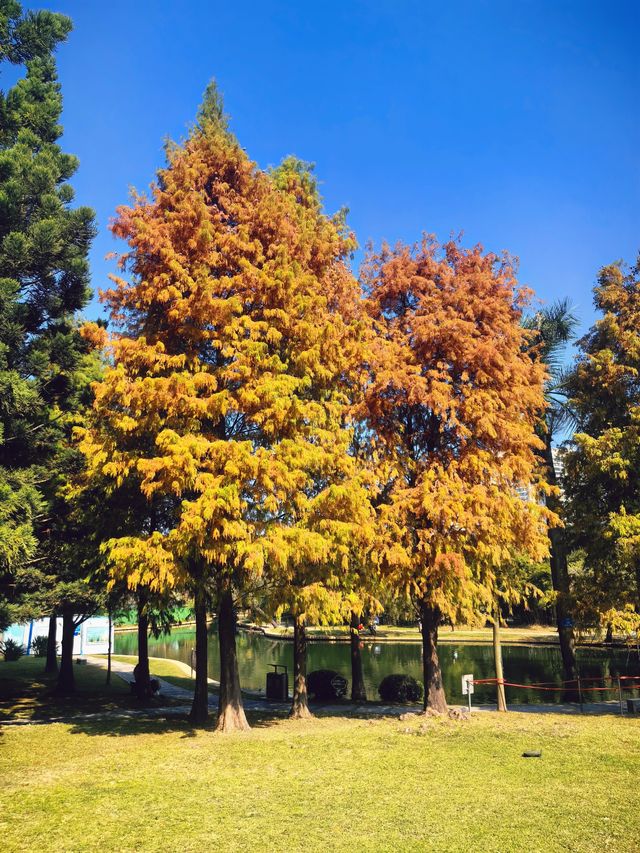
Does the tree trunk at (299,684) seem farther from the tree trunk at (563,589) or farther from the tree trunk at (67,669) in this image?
the tree trunk at (67,669)

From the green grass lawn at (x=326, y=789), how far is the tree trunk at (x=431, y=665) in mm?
1889

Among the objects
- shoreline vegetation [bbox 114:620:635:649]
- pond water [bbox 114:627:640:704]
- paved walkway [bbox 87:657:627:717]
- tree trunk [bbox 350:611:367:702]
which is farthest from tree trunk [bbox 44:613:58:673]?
tree trunk [bbox 350:611:367:702]

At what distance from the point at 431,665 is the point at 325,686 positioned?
18.0 feet

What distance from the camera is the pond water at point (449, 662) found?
26.2 metres

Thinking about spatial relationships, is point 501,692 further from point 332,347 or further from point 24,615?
point 24,615

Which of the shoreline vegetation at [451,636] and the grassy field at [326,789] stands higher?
the grassy field at [326,789]

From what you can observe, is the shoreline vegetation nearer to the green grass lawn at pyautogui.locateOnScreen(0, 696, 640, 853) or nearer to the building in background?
the building in background

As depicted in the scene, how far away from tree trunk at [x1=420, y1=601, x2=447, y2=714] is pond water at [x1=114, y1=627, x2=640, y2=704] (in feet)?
24.8

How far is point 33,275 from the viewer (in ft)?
Result: 48.8

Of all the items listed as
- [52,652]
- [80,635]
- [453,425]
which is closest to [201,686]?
[453,425]

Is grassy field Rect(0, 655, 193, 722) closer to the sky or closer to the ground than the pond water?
closer to the sky

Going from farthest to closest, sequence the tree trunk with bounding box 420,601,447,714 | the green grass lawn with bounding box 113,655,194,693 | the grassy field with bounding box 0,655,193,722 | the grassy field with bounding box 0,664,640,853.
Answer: the green grass lawn with bounding box 113,655,194,693 → the grassy field with bounding box 0,655,193,722 → the tree trunk with bounding box 420,601,447,714 → the grassy field with bounding box 0,664,640,853

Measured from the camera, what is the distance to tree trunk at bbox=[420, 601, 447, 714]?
1622 centimetres

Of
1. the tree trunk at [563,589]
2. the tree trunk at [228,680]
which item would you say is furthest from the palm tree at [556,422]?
Answer: the tree trunk at [228,680]
